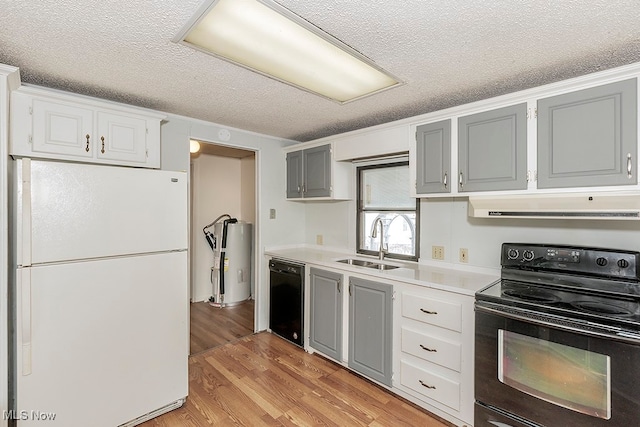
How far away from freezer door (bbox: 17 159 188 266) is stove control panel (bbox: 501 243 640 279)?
229 cm

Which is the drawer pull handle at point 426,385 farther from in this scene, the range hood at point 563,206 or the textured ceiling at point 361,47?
the textured ceiling at point 361,47

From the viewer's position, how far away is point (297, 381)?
244 centimetres

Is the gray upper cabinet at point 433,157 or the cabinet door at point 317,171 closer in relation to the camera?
the gray upper cabinet at point 433,157

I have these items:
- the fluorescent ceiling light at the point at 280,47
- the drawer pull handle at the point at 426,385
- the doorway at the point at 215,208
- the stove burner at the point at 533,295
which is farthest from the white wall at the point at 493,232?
the doorway at the point at 215,208

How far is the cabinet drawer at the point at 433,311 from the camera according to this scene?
1.91 metres

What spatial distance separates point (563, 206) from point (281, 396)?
224 centimetres

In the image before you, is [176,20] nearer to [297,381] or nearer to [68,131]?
[68,131]

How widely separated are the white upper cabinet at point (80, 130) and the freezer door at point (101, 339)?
2.48 ft

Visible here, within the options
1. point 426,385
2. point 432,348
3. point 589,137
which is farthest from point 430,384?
point 589,137

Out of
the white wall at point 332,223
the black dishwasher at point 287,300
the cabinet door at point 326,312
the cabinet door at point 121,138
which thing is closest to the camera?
the cabinet door at point 121,138

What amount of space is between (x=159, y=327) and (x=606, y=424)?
96.4 inches

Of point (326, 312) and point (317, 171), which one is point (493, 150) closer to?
point (317, 171)

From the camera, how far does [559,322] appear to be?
4.78 feet

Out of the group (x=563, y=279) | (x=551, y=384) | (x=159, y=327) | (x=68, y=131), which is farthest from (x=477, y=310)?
(x=68, y=131)
